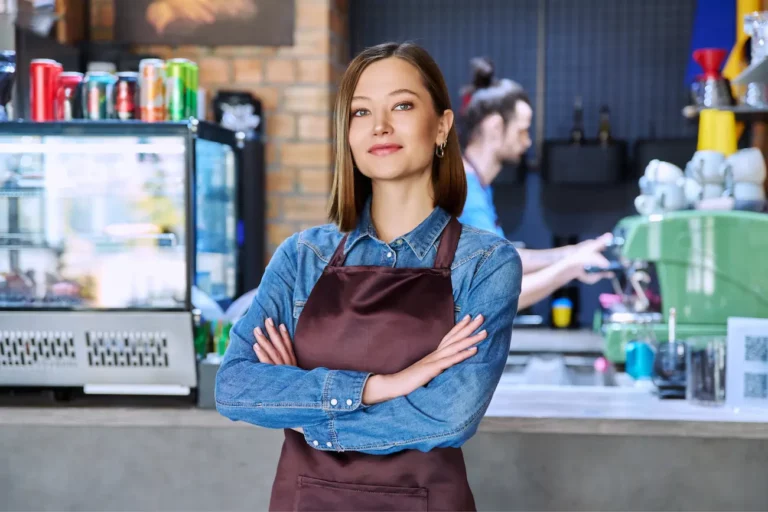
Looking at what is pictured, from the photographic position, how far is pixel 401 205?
5.44 feet

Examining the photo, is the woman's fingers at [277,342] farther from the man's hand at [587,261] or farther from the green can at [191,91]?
the man's hand at [587,261]

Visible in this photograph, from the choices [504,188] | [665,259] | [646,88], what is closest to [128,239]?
[665,259]

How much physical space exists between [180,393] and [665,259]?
5.10 ft

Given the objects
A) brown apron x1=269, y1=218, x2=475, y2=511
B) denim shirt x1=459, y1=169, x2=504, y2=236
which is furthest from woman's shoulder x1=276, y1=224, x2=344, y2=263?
denim shirt x1=459, y1=169, x2=504, y2=236

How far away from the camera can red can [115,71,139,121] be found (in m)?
2.51

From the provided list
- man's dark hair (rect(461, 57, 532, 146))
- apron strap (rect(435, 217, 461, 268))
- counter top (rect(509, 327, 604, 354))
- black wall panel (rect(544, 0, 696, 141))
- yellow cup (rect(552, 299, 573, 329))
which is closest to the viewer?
apron strap (rect(435, 217, 461, 268))

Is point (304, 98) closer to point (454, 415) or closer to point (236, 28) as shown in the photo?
point (236, 28)

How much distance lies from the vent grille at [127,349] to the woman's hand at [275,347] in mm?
878

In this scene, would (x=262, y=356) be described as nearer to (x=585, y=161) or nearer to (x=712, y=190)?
(x=712, y=190)

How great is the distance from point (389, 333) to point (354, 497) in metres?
0.28

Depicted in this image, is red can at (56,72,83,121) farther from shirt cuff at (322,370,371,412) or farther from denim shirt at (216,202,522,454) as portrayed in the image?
shirt cuff at (322,370,371,412)

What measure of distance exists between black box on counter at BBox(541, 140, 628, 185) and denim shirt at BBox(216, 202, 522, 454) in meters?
3.44

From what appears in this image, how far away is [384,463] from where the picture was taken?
155 cm

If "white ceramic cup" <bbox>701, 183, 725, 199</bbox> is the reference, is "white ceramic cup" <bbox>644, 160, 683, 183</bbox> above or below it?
above
